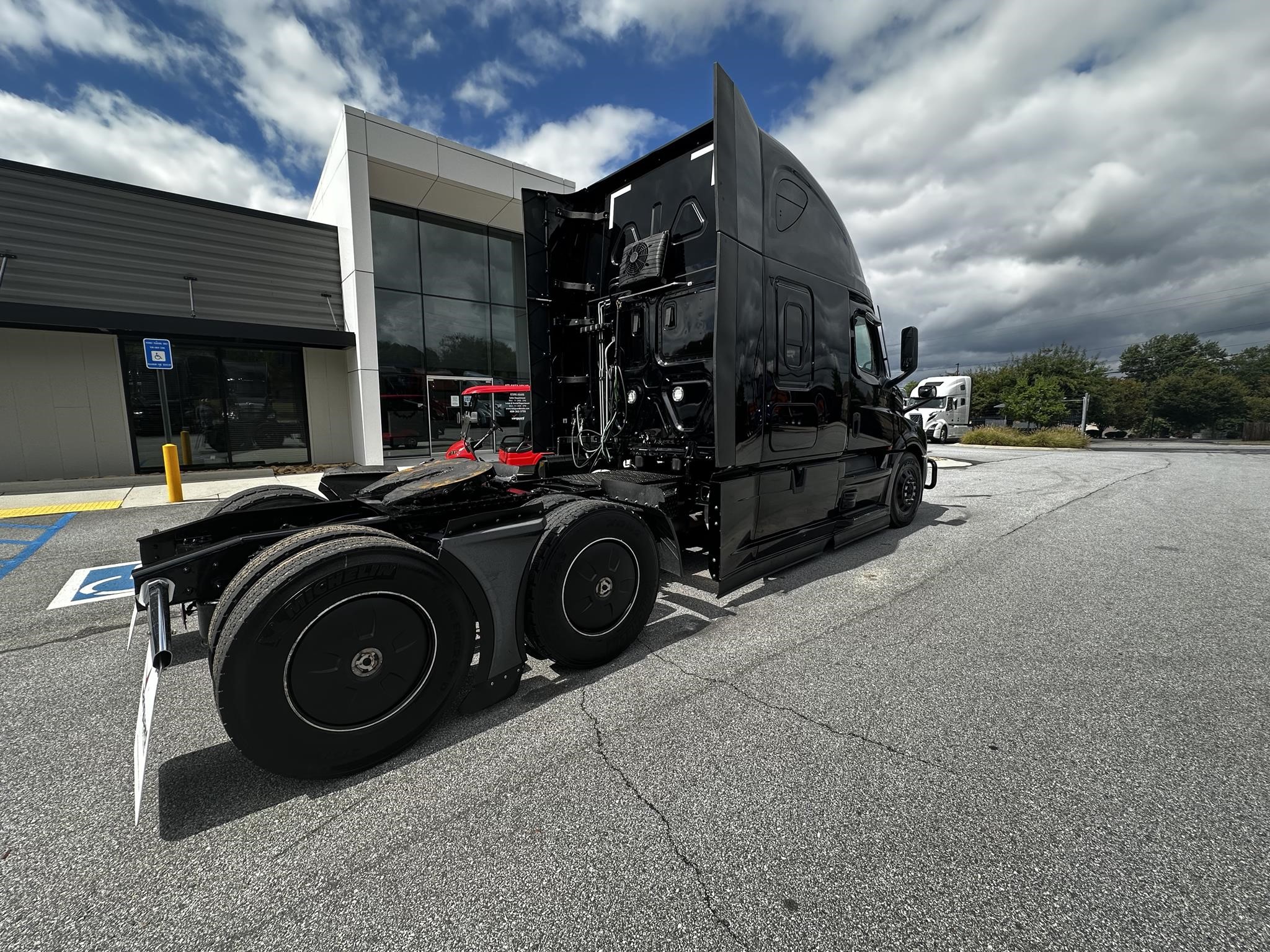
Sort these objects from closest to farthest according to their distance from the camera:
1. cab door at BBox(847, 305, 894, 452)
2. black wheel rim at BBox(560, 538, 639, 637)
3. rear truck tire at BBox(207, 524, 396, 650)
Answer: rear truck tire at BBox(207, 524, 396, 650) < black wheel rim at BBox(560, 538, 639, 637) < cab door at BBox(847, 305, 894, 452)

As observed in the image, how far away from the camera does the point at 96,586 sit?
446cm

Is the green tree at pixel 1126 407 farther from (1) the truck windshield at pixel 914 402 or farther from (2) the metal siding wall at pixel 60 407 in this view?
(2) the metal siding wall at pixel 60 407

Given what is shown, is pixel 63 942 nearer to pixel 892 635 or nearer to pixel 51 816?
pixel 51 816

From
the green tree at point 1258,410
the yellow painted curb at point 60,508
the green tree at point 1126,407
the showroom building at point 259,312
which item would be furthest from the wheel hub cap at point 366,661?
the green tree at point 1258,410

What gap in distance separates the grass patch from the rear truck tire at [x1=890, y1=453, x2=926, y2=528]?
19.2m

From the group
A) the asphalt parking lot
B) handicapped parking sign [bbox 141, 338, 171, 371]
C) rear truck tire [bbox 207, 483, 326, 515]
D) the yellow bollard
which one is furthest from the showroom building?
the asphalt parking lot

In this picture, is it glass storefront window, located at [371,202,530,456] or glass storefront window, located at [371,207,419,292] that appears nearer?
glass storefront window, located at [371,207,419,292]

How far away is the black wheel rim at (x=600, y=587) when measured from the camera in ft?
9.56

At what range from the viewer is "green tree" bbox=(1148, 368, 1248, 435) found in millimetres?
51406

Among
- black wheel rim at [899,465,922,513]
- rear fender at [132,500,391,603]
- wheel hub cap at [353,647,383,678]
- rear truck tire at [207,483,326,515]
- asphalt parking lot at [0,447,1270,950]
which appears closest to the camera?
asphalt parking lot at [0,447,1270,950]

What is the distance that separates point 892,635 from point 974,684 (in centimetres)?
65

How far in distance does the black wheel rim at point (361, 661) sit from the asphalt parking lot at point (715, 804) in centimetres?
30

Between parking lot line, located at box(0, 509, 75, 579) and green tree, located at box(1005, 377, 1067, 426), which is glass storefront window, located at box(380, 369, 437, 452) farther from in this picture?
green tree, located at box(1005, 377, 1067, 426)

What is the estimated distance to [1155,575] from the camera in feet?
15.8
